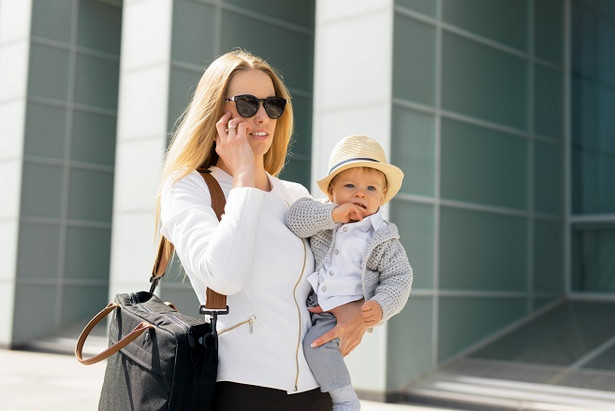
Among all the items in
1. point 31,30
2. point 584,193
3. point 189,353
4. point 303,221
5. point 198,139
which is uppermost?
point 31,30

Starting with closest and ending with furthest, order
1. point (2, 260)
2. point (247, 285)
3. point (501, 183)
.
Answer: point (247, 285), point (501, 183), point (2, 260)

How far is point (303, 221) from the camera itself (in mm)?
2293

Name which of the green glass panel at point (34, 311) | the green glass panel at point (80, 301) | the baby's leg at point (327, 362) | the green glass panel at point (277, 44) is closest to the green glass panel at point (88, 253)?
the green glass panel at point (80, 301)

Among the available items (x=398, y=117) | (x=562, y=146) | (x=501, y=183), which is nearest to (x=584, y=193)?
(x=562, y=146)

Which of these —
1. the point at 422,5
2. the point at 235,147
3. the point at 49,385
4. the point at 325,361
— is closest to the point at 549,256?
the point at 422,5

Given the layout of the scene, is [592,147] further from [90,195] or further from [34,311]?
[34,311]

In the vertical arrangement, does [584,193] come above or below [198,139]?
above

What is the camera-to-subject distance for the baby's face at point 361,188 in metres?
2.47

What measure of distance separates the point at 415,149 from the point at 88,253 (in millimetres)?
7753

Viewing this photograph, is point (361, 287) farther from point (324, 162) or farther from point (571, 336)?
point (571, 336)

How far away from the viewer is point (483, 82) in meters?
9.48

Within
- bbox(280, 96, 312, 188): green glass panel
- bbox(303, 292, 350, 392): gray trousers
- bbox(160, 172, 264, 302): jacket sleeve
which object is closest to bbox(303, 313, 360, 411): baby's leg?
bbox(303, 292, 350, 392): gray trousers

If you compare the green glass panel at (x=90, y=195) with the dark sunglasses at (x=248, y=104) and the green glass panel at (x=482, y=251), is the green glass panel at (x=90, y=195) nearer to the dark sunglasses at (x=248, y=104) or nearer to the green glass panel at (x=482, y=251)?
the green glass panel at (x=482, y=251)

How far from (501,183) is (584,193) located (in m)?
1.53
